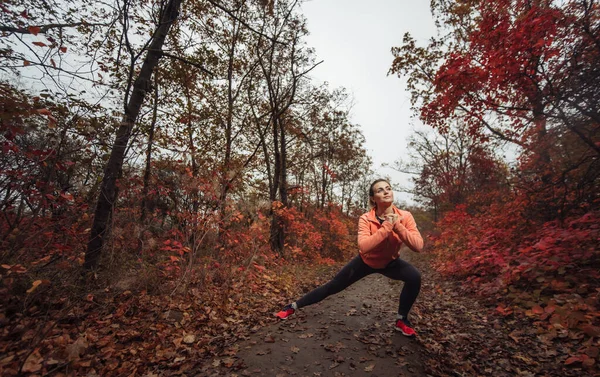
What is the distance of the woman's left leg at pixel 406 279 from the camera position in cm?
348

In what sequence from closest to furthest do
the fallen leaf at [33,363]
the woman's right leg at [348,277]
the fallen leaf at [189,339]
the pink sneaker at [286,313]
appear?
the fallen leaf at [33,363] < the fallen leaf at [189,339] < the woman's right leg at [348,277] < the pink sneaker at [286,313]

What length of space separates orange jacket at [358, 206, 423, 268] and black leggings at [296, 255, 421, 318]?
12cm

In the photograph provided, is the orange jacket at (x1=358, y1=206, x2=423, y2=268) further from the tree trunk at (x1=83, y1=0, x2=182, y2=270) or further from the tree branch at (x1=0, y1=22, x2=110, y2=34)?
the tree branch at (x1=0, y1=22, x2=110, y2=34)

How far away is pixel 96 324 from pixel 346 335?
135 inches

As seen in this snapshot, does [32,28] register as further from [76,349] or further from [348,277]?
[348,277]

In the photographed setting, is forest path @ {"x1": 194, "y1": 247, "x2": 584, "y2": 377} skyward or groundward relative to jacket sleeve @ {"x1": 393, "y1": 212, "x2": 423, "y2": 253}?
groundward

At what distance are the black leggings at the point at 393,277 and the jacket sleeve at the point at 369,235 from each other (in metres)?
0.37

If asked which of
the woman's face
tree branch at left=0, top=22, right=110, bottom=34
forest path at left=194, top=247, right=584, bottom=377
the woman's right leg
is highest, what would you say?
tree branch at left=0, top=22, right=110, bottom=34

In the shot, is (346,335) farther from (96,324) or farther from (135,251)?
(135,251)

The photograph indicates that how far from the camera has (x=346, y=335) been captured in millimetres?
3598

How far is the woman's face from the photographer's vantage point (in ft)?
11.6

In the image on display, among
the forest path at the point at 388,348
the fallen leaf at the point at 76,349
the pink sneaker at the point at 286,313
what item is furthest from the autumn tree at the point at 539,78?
the fallen leaf at the point at 76,349

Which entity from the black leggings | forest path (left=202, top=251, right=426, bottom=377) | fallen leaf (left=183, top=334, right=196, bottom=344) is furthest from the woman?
fallen leaf (left=183, top=334, right=196, bottom=344)

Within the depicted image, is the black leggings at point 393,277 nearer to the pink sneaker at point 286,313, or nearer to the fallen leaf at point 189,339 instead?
the pink sneaker at point 286,313
